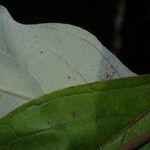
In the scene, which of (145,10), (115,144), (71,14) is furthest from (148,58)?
(115,144)

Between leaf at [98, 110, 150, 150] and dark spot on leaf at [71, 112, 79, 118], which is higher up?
dark spot on leaf at [71, 112, 79, 118]

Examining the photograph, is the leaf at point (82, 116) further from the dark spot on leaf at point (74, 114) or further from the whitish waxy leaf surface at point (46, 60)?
the whitish waxy leaf surface at point (46, 60)

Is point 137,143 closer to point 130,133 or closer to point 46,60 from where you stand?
point 130,133

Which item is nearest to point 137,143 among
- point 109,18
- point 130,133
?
point 130,133

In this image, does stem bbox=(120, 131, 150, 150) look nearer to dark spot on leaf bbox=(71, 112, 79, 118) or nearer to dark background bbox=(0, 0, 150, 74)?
dark spot on leaf bbox=(71, 112, 79, 118)

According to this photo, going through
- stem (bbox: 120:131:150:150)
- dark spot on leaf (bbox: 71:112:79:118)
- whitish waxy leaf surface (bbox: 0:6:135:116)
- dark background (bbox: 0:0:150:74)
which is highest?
whitish waxy leaf surface (bbox: 0:6:135:116)

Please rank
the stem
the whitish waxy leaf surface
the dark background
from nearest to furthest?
the stem, the whitish waxy leaf surface, the dark background

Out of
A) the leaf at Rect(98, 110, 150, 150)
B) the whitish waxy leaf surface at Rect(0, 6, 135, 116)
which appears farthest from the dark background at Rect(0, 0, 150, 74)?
the leaf at Rect(98, 110, 150, 150)
